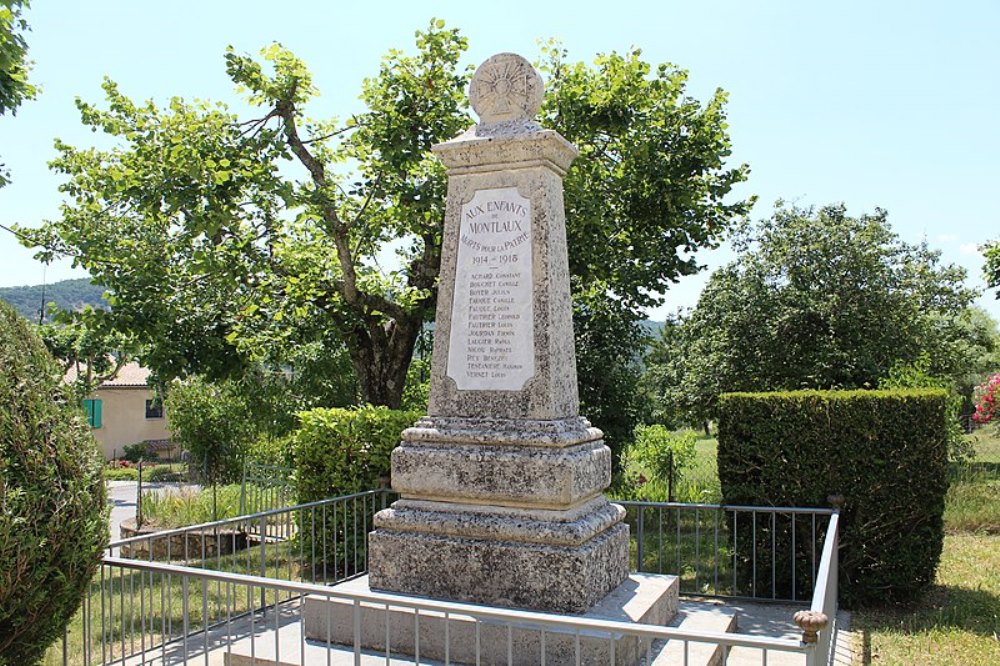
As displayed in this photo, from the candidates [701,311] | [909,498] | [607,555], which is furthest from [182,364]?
[701,311]

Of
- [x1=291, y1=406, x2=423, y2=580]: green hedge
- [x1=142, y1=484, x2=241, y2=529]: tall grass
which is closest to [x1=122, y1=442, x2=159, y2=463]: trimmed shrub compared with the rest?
[x1=142, y1=484, x2=241, y2=529]: tall grass

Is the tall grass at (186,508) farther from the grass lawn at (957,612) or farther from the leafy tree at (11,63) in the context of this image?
the grass lawn at (957,612)

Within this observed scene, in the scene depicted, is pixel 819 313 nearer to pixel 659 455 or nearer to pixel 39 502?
pixel 659 455

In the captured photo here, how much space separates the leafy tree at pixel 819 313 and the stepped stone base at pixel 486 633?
10.2 m

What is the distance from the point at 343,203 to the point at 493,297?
5615mm

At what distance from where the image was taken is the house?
41000 mm

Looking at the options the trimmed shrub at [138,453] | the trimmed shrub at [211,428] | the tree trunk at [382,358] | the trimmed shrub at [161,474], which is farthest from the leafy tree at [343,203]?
A: the trimmed shrub at [138,453]

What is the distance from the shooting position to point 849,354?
568 inches

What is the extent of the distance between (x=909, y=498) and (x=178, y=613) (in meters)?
6.93

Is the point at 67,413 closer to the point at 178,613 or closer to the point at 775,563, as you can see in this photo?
the point at 178,613

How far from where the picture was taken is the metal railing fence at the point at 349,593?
3.64 meters

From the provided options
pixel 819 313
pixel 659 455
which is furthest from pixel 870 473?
pixel 819 313

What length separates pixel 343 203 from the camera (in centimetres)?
1054

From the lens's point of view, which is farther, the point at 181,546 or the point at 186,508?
the point at 186,508
